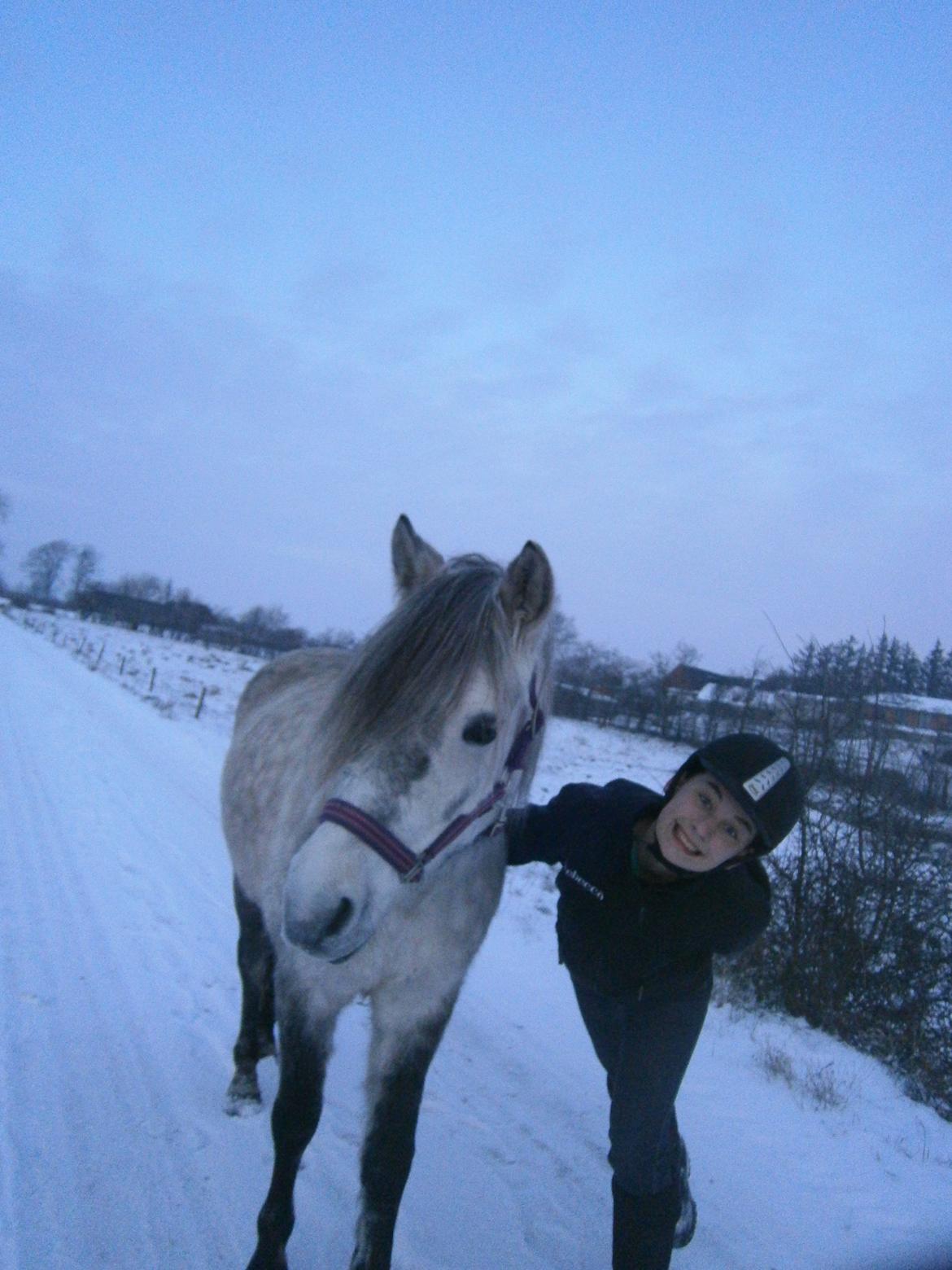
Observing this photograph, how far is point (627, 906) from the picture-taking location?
2.34 meters

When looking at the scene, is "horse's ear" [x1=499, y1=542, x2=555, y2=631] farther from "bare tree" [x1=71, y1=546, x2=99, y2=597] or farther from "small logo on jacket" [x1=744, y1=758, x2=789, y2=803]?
"bare tree" [x1=71, y1=546, x2=99, y2=597]

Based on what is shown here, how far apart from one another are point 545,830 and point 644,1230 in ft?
3.88

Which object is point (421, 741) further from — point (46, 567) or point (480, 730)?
point (46, 567)

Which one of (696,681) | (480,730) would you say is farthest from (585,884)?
(696,681)

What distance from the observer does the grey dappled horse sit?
68.6 inches

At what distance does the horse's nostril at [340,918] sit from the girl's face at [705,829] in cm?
102

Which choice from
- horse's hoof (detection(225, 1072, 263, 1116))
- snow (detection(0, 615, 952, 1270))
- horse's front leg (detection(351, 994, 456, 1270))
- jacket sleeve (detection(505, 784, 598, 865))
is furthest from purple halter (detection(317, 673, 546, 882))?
horse's hoof (detection(225, 1072, 263, 1116))

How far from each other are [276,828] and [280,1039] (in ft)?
2.29

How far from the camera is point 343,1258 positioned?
95.9 inches

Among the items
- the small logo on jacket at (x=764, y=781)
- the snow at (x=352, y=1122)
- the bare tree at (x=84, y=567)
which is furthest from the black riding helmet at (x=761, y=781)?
the bare tree at (x=84, y=567)

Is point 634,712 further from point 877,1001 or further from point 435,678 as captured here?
point 435,678

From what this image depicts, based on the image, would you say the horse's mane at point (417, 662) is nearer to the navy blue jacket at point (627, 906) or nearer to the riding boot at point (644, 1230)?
the navy blue jacket at point (627, 906)

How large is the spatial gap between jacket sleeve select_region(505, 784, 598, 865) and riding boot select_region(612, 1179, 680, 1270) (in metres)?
1.00

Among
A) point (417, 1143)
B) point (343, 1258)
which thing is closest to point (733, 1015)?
point (417, 1143)
